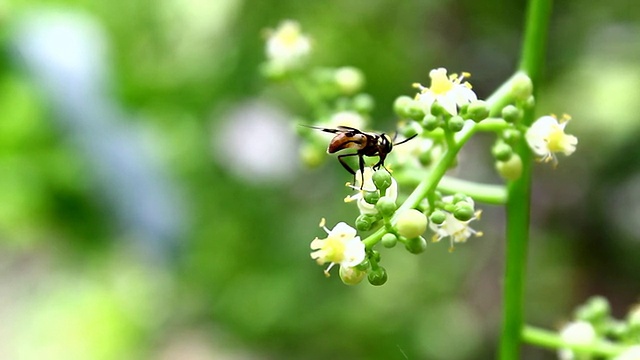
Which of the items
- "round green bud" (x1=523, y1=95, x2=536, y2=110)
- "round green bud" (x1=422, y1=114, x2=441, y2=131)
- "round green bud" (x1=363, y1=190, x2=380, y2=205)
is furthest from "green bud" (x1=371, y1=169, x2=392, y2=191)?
"round green bud" (x1=523, y1=95, x2=536, y2=110)

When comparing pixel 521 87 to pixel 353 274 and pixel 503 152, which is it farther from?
pixel 353 274

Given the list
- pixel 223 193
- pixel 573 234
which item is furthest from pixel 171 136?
pixel 573 234

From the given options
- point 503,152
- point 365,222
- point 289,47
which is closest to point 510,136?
point 503,152

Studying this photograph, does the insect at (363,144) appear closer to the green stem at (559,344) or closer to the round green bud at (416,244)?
the round green bud at (416,244)

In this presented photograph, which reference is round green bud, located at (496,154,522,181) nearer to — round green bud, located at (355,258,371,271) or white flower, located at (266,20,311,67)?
round green bud, located at (355,258,371,271)

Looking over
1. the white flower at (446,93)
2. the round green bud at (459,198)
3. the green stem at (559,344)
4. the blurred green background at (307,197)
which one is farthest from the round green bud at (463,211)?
the blurred green background at (307,197)

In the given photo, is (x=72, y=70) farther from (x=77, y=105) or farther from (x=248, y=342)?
(x=248, y=342)
